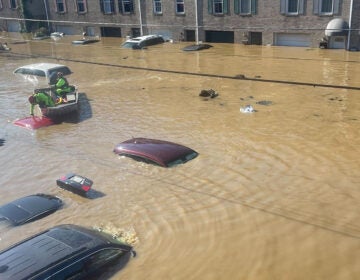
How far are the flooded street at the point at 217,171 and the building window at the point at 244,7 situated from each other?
9.61 m

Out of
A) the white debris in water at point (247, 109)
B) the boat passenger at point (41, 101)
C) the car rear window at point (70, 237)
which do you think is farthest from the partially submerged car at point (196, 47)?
the car rear window at point (70, 237)

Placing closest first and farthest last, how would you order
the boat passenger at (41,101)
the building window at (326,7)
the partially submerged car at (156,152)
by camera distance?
1. the partially submerged car at (156,152)
2. the boat passenger at (41,101)
3. the building window at (326,7)

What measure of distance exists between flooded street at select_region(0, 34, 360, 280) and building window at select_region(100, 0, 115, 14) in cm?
1943

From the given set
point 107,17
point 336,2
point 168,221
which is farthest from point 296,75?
point 107,17

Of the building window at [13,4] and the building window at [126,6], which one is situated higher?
the building window at [13,4]

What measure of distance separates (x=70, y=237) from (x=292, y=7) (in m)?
28.1

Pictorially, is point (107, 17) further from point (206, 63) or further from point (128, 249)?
point (128, 249)

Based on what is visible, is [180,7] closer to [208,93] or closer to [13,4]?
[208,93]

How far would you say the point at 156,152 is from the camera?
1247 cm

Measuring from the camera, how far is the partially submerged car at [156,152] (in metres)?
12.4

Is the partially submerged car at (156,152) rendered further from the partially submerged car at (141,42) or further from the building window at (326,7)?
the partially submerged car at (141,42)

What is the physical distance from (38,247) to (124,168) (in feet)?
18.5

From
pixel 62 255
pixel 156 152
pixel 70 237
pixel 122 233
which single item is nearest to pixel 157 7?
pixel 156 152

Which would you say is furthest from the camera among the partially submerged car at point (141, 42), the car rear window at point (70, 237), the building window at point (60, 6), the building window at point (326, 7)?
the building window at point (60, 6)
